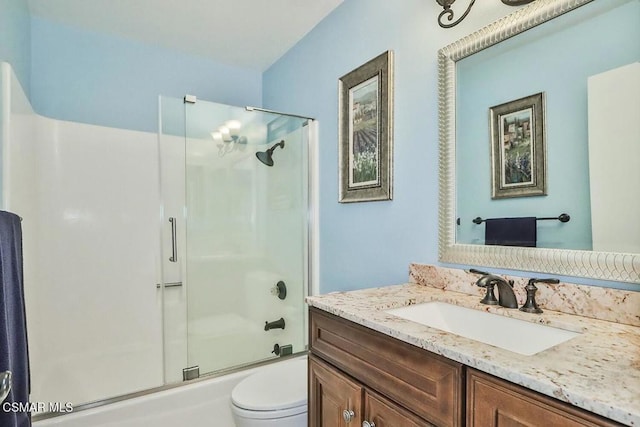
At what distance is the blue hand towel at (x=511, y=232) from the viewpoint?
1.16 meters

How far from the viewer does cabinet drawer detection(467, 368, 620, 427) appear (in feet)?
1.88

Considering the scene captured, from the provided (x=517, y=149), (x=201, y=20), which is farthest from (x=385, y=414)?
(x=201, y=20)

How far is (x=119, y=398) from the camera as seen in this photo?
1721mm

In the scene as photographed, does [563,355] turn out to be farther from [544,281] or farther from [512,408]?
[544,281]

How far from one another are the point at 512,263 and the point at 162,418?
1810 mm

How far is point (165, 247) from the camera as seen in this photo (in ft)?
6.96

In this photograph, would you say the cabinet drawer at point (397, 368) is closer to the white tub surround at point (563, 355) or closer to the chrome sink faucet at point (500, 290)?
the white tub surround at point (563, 355)

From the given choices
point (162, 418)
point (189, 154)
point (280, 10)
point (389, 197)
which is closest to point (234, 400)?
point (162, 418)

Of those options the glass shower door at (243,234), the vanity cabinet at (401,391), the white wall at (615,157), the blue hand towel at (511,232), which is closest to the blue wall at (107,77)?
the glass shower door at (243,234)

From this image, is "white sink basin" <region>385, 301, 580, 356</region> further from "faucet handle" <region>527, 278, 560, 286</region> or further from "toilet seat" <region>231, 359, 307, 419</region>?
"toilet seat" <region>231, 359, 307, 419</region>

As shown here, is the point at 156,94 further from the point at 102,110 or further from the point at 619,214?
the point at 619,214

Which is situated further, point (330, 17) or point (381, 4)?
point (330, 17)

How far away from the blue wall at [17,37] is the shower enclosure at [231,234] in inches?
26.9

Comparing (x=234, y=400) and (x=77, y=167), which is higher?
(x=77, y=167)
